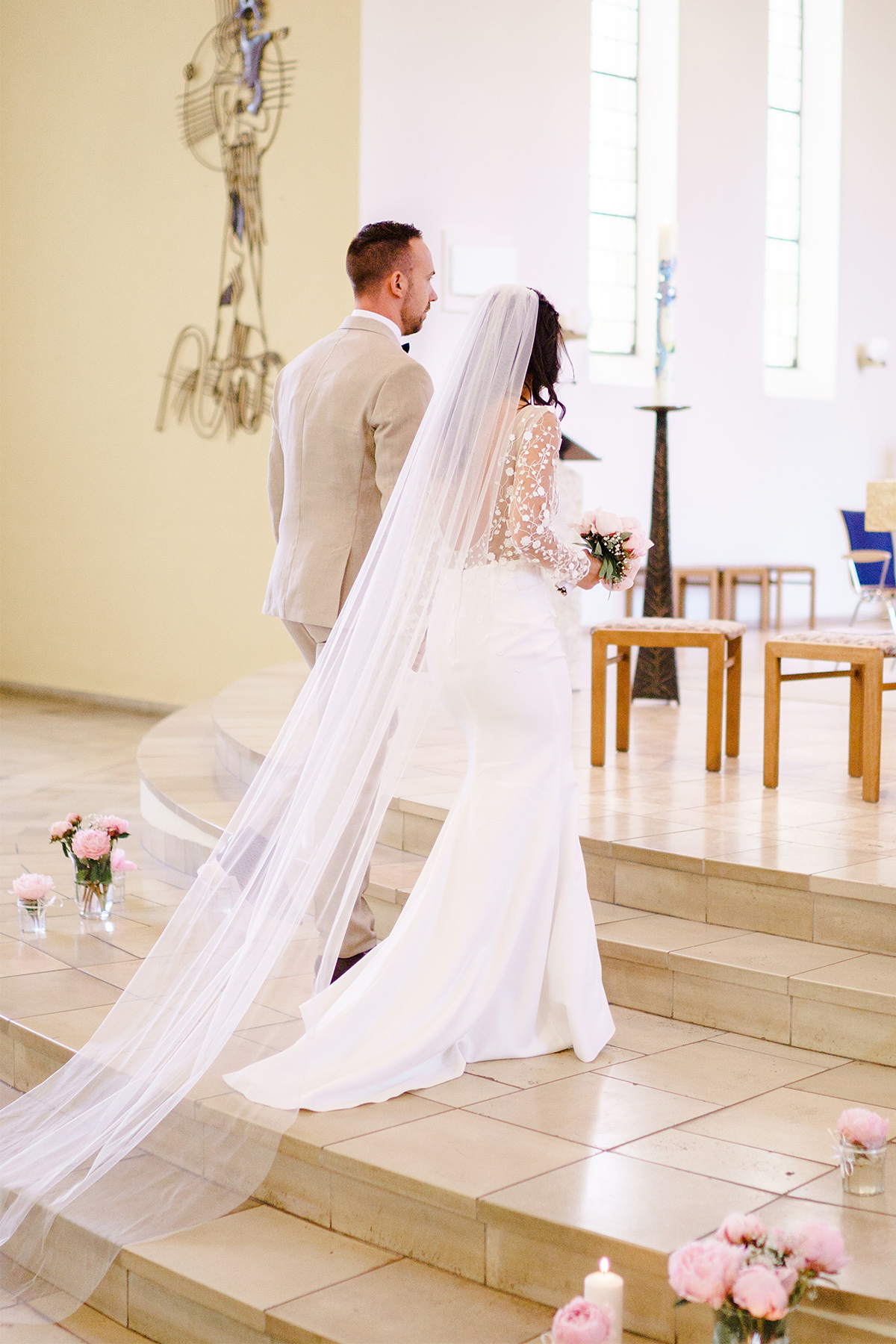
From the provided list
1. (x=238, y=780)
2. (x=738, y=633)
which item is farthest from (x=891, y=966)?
(x=238, y=780)

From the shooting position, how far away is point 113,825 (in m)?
4.15

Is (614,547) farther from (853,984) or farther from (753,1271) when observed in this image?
(753,1271)

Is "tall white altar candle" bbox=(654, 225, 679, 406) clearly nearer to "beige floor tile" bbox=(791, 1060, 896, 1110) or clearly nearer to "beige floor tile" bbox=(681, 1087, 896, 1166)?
"beige floor tile" bbox=(791, 1060, 896, 1110)

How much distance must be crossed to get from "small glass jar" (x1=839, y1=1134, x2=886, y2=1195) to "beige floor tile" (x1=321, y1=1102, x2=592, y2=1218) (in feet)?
1.46

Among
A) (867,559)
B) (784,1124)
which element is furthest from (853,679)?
(867,559)

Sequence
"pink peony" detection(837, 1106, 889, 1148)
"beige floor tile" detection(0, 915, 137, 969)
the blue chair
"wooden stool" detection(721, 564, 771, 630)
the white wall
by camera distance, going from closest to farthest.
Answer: "pink peony" detection(837, 1106, 889, 1148) → "beige floor tile" detection(0, 915, 137, 969) → the white wall → the blue chair → "wooden stool" detection(721, 564, 771, 630)

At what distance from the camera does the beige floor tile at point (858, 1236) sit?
1.98 metres

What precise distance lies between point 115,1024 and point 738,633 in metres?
2.90

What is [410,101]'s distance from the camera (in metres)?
7.69

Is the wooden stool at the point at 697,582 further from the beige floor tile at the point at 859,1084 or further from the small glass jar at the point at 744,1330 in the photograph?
the small glass jar at the point at 744,1330

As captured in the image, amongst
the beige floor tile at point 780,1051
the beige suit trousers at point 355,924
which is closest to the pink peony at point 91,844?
the beige suit trousers at point 355,924

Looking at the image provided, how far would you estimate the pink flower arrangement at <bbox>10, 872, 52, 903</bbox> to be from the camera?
404 cm

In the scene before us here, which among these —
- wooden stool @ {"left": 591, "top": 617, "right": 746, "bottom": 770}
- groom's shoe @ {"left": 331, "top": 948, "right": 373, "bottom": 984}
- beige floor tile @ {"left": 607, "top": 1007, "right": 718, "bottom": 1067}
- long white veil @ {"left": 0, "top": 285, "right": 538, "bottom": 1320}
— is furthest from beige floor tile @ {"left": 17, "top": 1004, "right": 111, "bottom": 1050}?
wooden stool @ {"left": 591, "top": 617, "right": 746, "bottom": 770}

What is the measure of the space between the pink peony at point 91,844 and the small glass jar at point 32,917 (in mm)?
174
